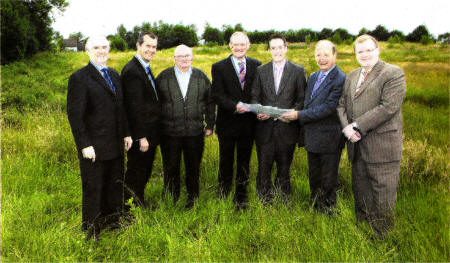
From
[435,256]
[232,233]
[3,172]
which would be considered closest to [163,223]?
[232,233]

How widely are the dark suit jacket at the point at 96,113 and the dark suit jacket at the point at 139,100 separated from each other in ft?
0.90

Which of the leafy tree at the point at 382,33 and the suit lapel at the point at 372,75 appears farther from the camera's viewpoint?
the leafy tree at the point at 382,33

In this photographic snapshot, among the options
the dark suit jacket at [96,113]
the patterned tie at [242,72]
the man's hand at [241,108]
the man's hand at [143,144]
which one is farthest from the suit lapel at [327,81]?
the dark suit jacket at [96,113]

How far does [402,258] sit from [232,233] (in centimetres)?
149

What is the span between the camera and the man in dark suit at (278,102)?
12.8ft

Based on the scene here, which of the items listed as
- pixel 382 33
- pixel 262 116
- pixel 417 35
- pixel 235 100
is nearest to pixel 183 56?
pixel 235 100

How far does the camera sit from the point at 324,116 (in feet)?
11.8

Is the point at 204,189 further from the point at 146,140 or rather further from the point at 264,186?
the point at 146,140

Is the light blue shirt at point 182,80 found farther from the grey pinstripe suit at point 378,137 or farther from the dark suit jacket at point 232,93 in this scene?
the grey pinstripe suit at point 378,137

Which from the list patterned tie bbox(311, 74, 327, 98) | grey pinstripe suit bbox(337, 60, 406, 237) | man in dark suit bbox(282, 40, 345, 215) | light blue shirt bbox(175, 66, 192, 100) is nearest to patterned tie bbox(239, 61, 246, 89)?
light blue shirt bbox(175, 66, 192, 100)

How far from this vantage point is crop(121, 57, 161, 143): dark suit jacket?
3.74m

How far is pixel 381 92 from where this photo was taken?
3.02 metres

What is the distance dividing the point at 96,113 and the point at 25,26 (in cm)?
2010

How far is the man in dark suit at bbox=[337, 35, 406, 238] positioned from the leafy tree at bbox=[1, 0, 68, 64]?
19762 millimetres
